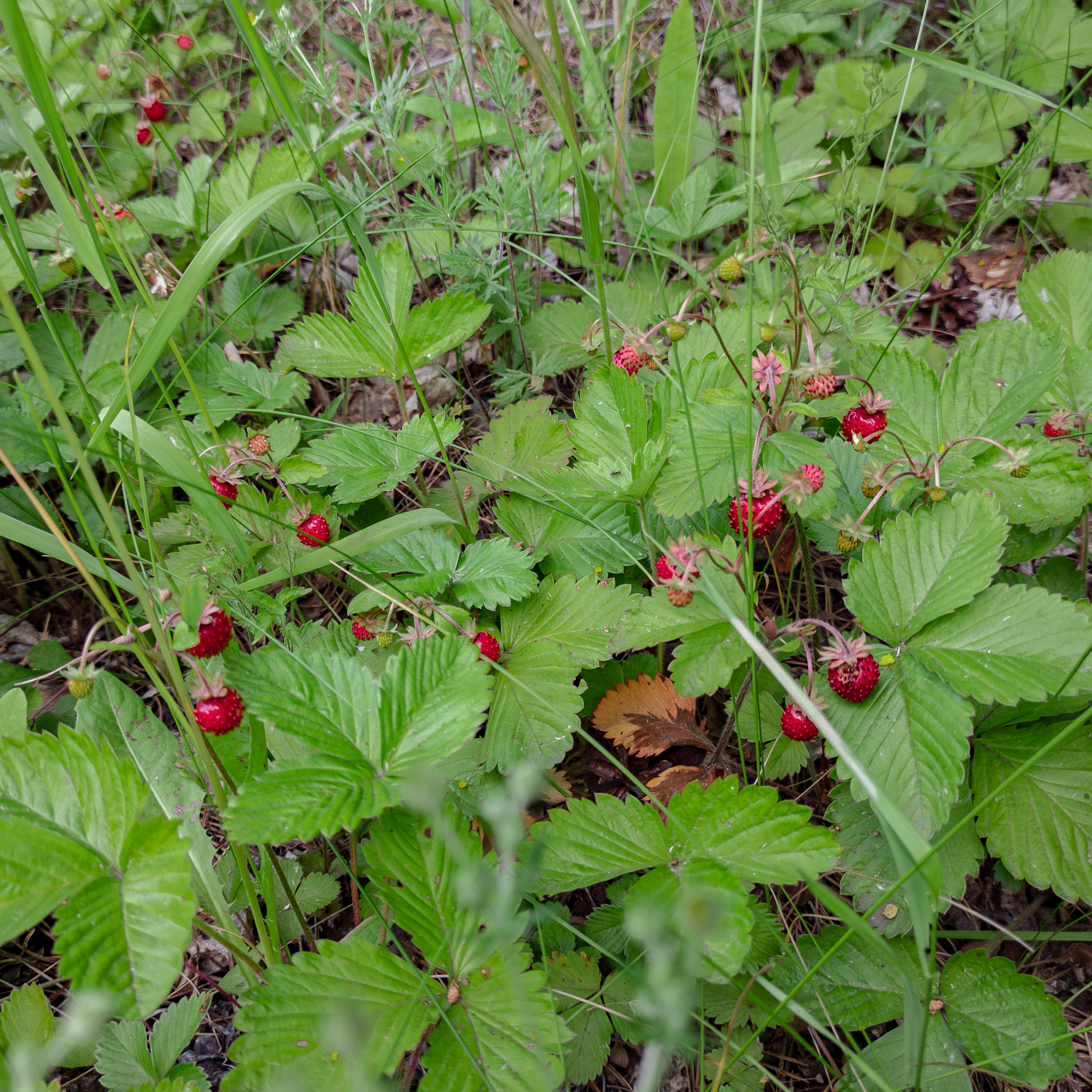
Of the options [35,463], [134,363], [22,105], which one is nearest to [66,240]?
[35,463]

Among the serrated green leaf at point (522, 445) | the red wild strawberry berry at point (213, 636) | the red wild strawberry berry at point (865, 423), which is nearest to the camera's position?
the red wild strawberry berry at point (213, 636)

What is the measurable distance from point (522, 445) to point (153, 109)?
6.67ft

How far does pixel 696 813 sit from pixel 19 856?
1048 mm

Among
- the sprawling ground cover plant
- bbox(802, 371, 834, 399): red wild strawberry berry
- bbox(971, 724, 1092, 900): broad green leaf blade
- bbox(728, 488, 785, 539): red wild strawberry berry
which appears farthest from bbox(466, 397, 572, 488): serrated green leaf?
bbox(971, 724, 1092, 900): broad green leaf blade

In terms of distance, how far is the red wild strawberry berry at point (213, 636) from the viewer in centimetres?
131

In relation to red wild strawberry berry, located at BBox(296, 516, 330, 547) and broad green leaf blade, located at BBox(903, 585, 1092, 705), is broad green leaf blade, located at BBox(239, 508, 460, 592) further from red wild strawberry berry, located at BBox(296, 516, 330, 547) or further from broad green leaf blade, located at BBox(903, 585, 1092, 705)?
broad green leaf blade, located at BBox(903, 585, 1092, 705)

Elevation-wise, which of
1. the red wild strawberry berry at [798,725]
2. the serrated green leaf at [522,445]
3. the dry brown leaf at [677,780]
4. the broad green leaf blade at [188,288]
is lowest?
the dry brown leaf at [677,780]

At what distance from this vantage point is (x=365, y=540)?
1628 millimetres

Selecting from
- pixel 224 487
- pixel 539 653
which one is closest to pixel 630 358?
pixel 539 653

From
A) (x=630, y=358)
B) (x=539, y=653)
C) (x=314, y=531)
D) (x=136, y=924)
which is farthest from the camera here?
(x=314, y=531)

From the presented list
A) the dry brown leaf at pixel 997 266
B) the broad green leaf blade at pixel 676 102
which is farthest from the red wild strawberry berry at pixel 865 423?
the dry brown leaf at pixel 997 266

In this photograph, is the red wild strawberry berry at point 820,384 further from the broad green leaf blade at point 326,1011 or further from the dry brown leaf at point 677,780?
the broad green leaf blade at point 326,1011

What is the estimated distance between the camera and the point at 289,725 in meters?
1.26

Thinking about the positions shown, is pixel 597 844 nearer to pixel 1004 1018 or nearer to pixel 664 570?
pixel 664 570
